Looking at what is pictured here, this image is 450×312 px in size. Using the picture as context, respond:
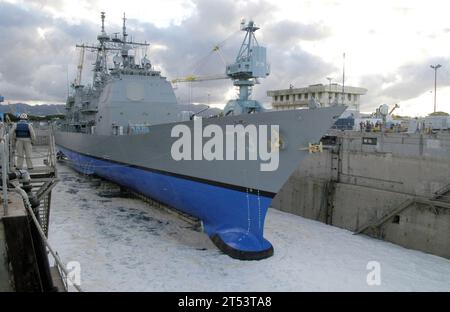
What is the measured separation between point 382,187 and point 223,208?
566cm

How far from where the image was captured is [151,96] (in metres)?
16.0

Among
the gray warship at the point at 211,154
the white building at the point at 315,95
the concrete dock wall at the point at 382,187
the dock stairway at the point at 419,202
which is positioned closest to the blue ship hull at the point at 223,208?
the gray warship at the point at 211,154

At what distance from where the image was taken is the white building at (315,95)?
170 feet

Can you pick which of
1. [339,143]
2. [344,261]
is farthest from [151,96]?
[344,261]

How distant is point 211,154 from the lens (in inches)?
369

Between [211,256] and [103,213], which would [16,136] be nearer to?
[211,256]

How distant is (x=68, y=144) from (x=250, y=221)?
19.1 m

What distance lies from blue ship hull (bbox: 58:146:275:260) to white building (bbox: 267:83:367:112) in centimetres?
4216

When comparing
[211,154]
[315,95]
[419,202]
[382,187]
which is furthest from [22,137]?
[315,95]

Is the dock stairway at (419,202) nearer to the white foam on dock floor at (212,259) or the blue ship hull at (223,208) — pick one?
the white foam on dock floor at (212,259)

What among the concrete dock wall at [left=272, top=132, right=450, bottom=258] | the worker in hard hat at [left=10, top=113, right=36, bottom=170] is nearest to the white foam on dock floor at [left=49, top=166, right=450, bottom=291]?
→ the concrete dock wall at [left=272, top=132, right=450, bottom=258]

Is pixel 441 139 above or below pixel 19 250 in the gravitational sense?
above

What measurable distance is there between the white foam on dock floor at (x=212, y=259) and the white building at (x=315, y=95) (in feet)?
138

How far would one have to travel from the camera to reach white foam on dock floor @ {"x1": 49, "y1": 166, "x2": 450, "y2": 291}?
24.6 ft
